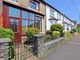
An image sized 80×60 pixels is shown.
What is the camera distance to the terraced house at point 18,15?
55.8ft

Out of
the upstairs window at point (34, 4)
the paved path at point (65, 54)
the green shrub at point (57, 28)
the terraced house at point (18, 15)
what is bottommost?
the paved path at point (65, 54)

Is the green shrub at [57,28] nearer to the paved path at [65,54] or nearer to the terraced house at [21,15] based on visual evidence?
the terraced house at [21,15]

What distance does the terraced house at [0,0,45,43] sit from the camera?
670 inches

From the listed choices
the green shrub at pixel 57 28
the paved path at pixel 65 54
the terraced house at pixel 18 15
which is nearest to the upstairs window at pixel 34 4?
the terraced house at pixel 18 15

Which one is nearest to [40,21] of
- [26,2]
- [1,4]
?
[26,2]

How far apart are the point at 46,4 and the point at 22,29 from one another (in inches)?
435

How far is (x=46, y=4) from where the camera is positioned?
102 feet

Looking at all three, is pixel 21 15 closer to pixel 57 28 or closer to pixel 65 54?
pixel 65 54

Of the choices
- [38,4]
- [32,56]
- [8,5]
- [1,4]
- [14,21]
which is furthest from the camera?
[38,4]

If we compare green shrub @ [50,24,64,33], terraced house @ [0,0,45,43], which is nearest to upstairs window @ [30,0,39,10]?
terraced house @ [0,0,45,43]

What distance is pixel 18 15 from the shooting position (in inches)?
788

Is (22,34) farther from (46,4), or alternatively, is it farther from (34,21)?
(46,4)

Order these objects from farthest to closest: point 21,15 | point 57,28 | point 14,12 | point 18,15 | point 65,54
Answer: point 57,28 < point 21,15 < point 18,15 < point 14,12 < point 65,54

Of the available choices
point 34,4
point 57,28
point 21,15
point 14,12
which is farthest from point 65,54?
point 57,28
